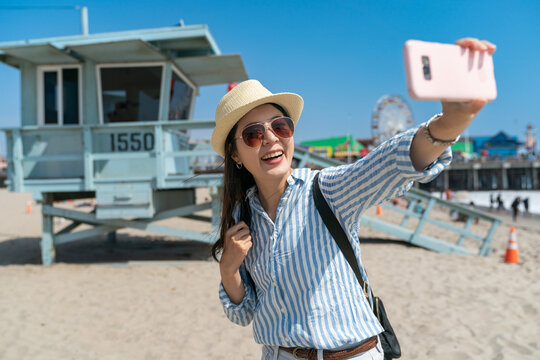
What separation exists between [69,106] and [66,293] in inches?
142

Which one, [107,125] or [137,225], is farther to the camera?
[137,225]

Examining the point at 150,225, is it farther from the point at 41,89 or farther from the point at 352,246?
the point at 352,246

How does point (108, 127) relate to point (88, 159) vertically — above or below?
above

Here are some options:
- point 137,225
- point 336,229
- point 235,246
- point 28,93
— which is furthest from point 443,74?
point 28,93

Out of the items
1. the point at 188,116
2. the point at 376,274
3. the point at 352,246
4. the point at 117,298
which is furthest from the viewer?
the point at 188,116

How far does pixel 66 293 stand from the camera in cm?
553

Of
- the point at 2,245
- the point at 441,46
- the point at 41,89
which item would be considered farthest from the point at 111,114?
the point at 441,46

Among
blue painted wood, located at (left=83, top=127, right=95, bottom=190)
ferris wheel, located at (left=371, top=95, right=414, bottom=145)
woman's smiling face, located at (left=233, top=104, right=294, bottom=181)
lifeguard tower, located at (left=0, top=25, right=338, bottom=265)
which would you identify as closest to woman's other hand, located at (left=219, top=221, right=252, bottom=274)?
woman's smiling face, located at (left=233, top=104, right=294, bottom=181)

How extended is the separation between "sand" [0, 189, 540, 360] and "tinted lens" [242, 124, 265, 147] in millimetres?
2956

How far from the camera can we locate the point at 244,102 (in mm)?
1371

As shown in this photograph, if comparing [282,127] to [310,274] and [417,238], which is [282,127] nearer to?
[310,274]

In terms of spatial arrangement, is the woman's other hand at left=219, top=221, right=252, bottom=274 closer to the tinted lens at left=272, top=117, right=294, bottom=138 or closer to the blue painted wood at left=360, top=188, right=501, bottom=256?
the tinted lens at left=272, top=117, right=294, bottom=138

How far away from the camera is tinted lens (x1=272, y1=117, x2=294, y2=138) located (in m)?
1.38

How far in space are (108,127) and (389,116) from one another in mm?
32777
